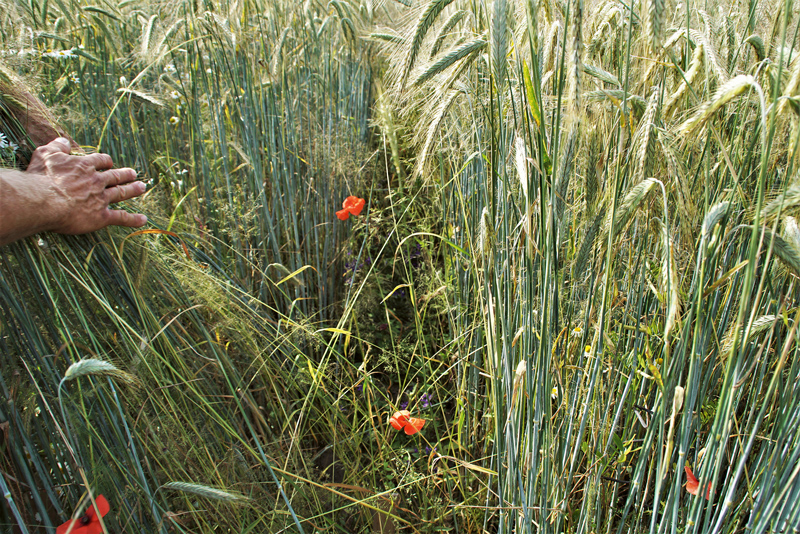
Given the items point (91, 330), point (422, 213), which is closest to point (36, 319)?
point (91, 330)

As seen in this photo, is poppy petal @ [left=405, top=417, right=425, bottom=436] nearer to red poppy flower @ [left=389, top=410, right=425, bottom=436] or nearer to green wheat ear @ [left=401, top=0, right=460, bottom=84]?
red poppy flower @ [left=389, top=410, right=425, bottom=436]

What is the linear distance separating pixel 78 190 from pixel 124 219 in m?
0.10

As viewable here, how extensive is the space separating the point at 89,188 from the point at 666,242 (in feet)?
3.27

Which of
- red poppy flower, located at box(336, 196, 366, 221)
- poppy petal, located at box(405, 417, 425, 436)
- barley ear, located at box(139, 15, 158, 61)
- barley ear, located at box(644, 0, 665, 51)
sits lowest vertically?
poppy petal, located at box(405, 417, 425, 436)

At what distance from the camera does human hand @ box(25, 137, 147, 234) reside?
2.80 ft

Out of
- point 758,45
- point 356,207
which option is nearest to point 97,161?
point 356,207

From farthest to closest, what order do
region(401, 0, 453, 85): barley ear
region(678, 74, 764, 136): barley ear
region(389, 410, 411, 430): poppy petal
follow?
1. region(389, 410, 411, 430): poppy petal
2. region(401, 0, 453, 85): barley ear
3. region(678, 74, 764, 136): barley ear

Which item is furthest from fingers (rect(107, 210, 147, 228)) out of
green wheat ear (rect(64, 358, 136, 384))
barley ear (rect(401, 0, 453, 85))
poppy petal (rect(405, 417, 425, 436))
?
poppy petal (rect(405, 417, 425, 436))

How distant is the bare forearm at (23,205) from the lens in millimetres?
755

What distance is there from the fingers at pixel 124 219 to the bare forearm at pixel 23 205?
4.2 inches

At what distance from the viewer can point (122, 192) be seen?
992mm

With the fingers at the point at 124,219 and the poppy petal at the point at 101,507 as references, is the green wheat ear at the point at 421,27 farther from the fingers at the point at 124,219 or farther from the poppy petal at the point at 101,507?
the poppy petal at the point at 101,507

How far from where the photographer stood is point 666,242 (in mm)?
667

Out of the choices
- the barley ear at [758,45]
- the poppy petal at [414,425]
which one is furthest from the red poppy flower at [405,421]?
the barley ear at [758,45]
